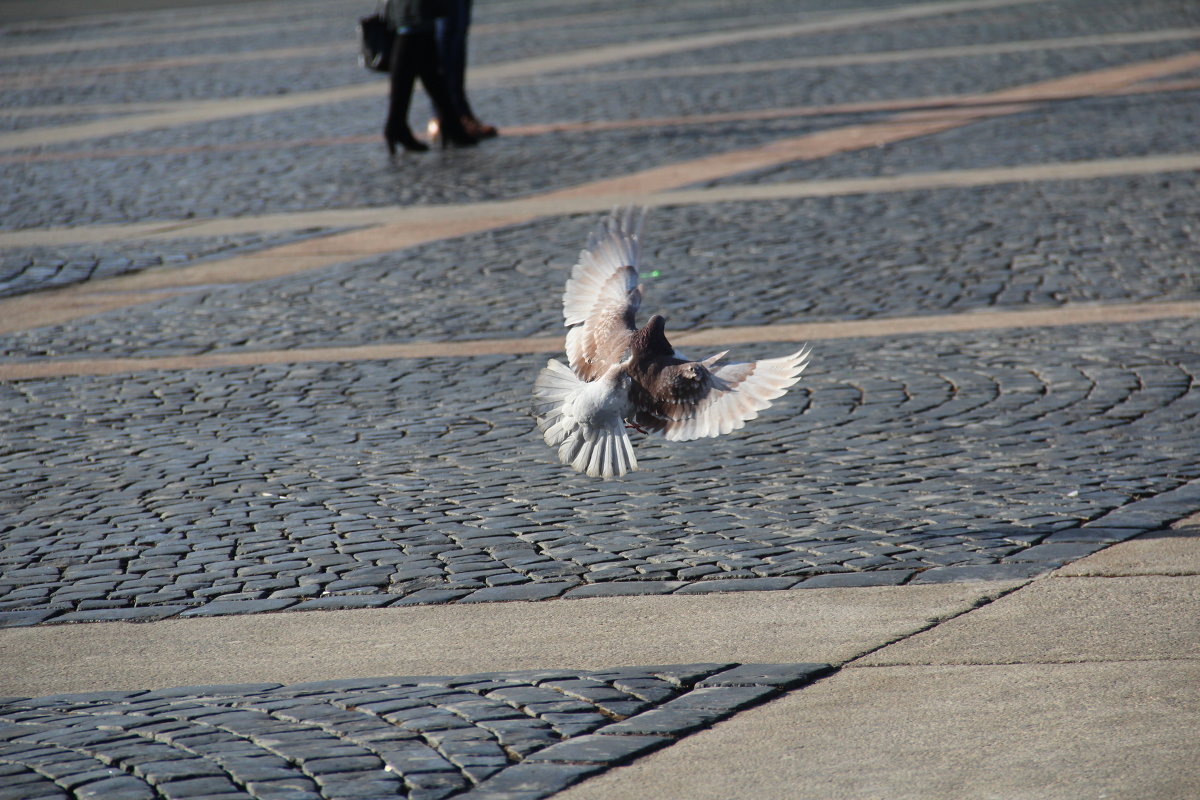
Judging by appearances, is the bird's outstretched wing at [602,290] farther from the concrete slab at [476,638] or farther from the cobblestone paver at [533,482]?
the concrete slab at [476,638]

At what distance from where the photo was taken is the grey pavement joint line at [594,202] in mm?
10078

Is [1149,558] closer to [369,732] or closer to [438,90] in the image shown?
[369,732]

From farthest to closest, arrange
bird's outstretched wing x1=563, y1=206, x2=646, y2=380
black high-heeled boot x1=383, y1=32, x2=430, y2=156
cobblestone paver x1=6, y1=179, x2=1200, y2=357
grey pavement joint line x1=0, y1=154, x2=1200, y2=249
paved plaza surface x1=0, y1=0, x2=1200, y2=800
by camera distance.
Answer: black high-heeled boot x1=383, y1=32, x2=430, y2=156, grey pavement joint line x1=0, y1=154, x2=1200, y2=249, cobblestone paver x1=6, y1=179, x2=1200, y2=357, bird's outstretched wing x1=563, y1=206, x2=646, y2=380, paved plaza surface x1=0, y1=0, x2=1200, y2=800

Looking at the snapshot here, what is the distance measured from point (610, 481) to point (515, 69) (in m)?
13.9

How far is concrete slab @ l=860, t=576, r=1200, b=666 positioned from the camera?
11.9 feet

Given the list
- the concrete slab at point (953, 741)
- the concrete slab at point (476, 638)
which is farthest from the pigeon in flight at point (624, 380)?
the concrete slab at point (953, 741)

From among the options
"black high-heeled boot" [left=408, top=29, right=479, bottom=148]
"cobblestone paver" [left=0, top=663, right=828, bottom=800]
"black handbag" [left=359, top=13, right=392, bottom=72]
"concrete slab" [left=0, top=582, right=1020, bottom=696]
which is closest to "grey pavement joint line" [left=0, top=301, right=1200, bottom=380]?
"concrete slab" [left=0, top=582, right=1020, bottom=696]

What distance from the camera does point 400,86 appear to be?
12344 millimetres

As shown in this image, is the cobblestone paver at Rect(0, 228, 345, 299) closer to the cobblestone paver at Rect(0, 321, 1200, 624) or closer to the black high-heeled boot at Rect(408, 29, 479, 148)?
the cobblestone paver at Rect(0, 321, 1200, 624)

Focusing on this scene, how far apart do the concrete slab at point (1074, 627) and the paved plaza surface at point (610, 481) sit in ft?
0.05

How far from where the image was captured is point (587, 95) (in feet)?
51.7

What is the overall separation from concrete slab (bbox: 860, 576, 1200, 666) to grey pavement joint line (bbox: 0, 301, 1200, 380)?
2987 millimetres

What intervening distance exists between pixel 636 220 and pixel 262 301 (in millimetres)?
3856

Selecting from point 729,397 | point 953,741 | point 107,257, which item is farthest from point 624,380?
point 107,257
